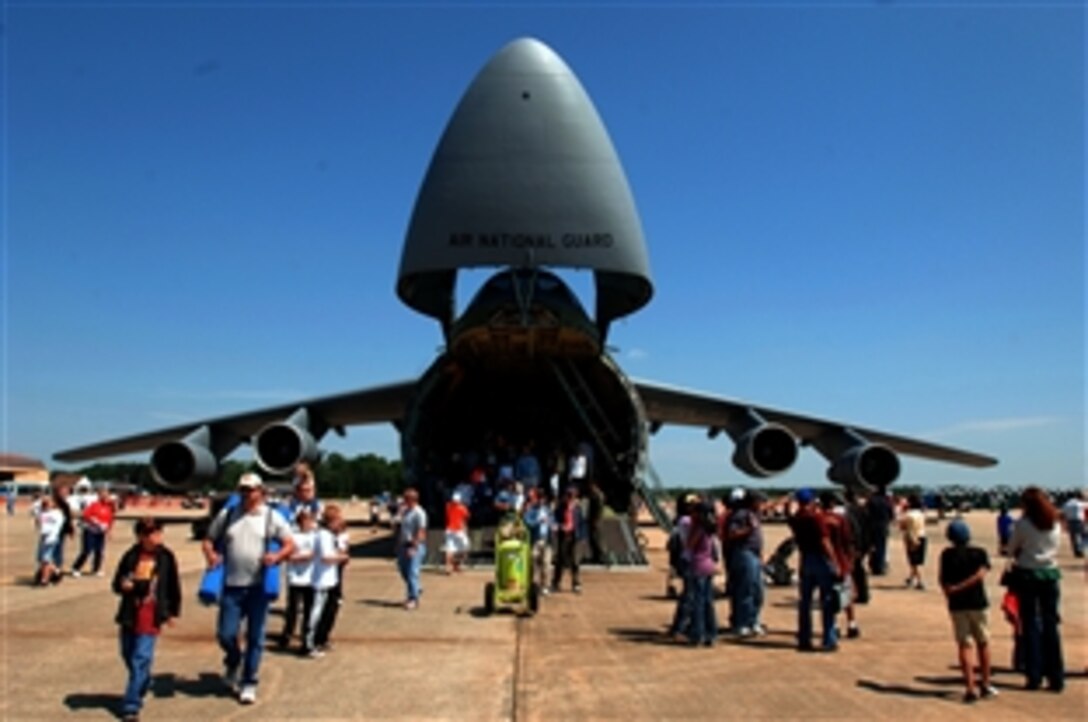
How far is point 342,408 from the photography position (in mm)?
20578

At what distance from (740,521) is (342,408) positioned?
566 inches

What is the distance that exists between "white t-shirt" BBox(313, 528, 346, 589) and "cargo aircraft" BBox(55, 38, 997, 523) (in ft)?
18.8

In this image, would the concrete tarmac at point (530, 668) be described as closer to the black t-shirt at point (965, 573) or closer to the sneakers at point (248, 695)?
the sneakers at point (248, 695)

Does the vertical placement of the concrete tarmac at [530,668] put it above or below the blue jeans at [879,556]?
below

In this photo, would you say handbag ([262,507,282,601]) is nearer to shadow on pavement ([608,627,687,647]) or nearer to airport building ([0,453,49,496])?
shadow on pavement ([608,627,687,647])

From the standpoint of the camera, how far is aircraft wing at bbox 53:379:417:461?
20.0 m

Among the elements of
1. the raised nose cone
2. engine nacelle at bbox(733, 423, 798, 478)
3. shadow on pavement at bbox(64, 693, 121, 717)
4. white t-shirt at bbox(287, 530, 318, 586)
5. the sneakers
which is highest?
the raised nose cone

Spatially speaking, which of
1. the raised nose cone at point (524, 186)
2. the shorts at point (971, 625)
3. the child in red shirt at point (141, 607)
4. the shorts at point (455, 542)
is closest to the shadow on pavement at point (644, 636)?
the shorts at point (971, 625)

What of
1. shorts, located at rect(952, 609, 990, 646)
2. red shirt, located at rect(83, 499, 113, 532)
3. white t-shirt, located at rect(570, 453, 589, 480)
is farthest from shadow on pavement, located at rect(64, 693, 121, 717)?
white t-shirt, located at rect(570, 453, 589, 480)

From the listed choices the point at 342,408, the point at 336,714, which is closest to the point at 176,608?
the point at 336,714

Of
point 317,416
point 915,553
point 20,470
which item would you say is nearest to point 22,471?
point 20,470

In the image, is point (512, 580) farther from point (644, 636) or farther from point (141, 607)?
point (141, 607)

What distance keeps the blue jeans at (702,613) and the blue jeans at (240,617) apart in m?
3.45

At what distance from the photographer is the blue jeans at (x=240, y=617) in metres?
5.48
